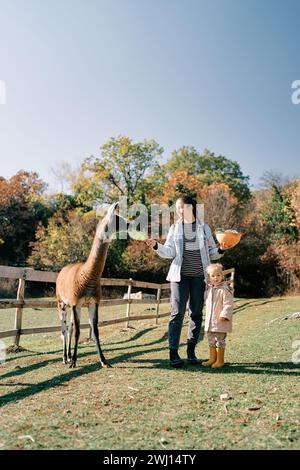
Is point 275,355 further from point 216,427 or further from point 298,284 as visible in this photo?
point 298,284

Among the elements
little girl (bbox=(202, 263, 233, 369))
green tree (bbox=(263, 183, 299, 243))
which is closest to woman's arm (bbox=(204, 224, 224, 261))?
little girl (bbox=(202, 263, 233, 369))

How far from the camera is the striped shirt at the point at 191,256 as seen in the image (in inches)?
209

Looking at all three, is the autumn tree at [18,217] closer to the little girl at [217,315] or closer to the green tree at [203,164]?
the green tree at [203,164]

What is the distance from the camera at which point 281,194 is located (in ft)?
107

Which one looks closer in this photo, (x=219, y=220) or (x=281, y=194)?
(x=219, y=220)

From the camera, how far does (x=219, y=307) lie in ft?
17.1

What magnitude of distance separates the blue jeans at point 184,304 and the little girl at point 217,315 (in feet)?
0.45

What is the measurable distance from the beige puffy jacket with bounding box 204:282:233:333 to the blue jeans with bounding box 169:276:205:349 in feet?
0.41

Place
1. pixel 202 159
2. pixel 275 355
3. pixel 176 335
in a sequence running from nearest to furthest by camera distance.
→ 1. pixel 176 335
2. pixel 275 355
3. pixel 202 159

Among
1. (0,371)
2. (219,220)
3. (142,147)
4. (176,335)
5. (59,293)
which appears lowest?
(0,371)

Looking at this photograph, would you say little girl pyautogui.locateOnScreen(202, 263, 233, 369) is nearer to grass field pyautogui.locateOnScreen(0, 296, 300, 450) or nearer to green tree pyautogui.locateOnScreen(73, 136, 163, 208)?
grass field pyautogui.locateOnScreen(0, 296, 300, 450)

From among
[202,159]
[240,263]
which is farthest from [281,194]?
[202,159]

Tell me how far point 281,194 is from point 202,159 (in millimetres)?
16961

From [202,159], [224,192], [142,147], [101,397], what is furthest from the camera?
[202,159]
